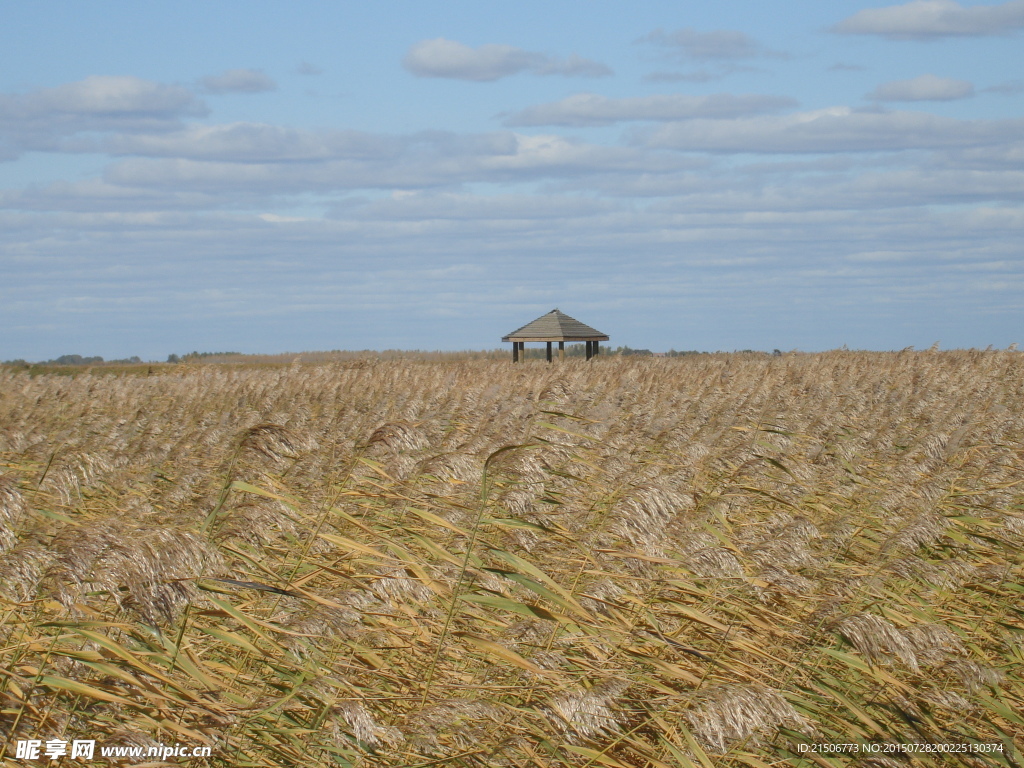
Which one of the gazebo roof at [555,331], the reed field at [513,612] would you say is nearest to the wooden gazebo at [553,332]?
the gazebo roof at [555,331]

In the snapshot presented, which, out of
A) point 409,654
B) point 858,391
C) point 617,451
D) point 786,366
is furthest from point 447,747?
point 786,366

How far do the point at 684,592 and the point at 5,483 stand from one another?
10.3 feet

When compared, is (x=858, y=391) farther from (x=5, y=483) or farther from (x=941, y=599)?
(x=5, y=483)

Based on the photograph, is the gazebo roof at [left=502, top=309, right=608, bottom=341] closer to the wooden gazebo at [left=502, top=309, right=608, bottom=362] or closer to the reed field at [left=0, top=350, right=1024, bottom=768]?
the wooden gazebo at [left=502, top=309, right=608, bottom=362]

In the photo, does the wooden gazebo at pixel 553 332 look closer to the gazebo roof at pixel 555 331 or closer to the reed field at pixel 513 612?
the gazebo roof at pixel 555 331

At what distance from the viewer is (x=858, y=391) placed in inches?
538

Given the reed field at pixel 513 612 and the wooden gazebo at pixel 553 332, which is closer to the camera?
the reed field at pixel 513 612

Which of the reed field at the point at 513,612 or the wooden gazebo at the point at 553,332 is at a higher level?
the wooden gazebo at the point at 553,332

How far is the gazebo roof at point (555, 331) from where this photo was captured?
1174 inches

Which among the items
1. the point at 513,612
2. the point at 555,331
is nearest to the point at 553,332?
the point at 555,331

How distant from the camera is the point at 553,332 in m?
29.9

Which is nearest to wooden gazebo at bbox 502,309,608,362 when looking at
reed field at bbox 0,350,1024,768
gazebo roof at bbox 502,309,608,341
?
gazebo roof at bbox 502,309,608,341

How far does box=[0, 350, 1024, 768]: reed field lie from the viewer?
2922mm

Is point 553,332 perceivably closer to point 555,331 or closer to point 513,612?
point 555,331
